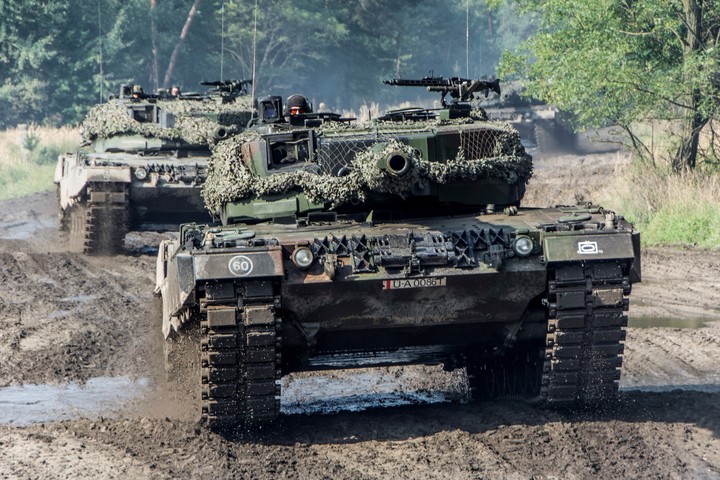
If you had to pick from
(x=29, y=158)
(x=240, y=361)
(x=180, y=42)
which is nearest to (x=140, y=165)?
(x=240, y=361)

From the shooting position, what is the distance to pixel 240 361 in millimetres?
8570

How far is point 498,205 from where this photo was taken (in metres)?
10.4

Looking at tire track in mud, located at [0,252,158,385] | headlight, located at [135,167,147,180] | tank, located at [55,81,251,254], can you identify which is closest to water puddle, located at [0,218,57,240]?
tank, located at [55,81,251,254]

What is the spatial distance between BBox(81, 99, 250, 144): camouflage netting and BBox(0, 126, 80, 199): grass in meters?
9.63

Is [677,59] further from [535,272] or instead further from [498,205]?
[535,272]

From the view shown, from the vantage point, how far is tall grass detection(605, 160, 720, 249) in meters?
18.5

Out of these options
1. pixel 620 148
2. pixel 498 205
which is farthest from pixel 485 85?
pixel 620 148

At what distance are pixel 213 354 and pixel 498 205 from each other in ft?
9.94

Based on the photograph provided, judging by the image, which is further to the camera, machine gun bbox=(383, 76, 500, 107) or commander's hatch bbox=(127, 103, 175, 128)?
commander's hatch bbox=(127, 103, 175, 128)

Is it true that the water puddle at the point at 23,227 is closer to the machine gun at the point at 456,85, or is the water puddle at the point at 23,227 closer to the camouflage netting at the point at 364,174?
the machine gun at the point at 456,85

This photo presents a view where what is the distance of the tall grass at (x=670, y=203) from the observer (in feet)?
60.6

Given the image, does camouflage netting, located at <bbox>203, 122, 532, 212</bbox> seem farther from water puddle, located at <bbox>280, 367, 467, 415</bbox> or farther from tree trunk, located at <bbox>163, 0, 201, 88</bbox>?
tree trunk, located at <bbox>163, 0, 201, 88</bbox>

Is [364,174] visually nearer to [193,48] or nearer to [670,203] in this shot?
[670,203]

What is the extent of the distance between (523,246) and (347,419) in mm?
1878
